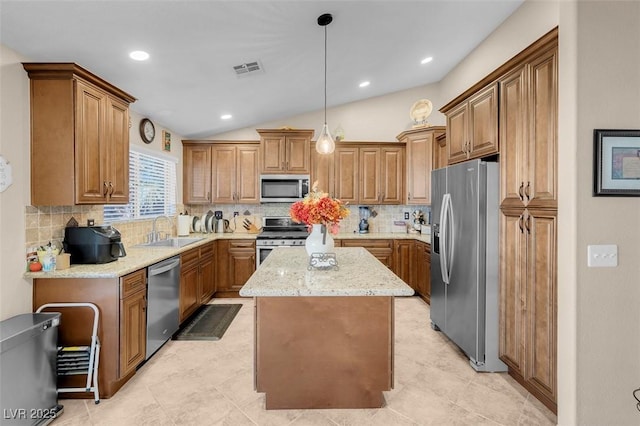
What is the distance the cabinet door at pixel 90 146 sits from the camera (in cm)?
221

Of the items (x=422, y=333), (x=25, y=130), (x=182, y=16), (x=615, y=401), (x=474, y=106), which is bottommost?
(x=422, y=333)

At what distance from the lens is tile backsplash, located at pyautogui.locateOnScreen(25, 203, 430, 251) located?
7.33 feet

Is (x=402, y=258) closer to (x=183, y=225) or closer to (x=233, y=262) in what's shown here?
(x=233, y=262)

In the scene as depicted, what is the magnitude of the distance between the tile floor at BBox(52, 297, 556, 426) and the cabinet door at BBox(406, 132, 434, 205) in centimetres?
231

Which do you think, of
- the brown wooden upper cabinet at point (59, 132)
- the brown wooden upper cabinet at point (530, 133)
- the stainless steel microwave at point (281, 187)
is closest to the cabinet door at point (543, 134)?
the brown wooden upper cabinet at point (530, 133)

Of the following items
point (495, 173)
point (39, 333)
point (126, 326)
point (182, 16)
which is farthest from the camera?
point (495, 173)

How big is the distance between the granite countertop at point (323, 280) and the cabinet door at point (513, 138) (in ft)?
3.71

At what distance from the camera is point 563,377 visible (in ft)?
5.64

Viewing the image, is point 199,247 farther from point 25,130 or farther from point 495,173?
point 495,173

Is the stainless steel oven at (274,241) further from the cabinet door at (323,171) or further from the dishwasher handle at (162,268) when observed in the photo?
the dishwasher handle at (162,268)

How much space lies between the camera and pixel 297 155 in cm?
467

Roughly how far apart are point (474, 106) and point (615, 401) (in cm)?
229

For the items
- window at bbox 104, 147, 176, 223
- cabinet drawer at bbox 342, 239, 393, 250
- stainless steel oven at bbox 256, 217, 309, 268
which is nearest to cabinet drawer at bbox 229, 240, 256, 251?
stainless steel oven at bbox 256, 217, 309, 268

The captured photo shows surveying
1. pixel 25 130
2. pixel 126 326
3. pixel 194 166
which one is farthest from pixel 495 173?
pixel 194 166
